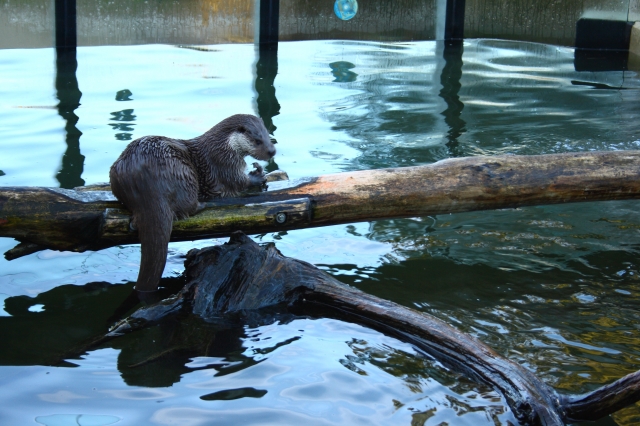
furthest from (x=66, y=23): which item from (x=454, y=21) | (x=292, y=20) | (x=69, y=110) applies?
(x=454, y=21)

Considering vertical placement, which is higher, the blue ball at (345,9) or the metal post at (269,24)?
the blue ball at (345,9)

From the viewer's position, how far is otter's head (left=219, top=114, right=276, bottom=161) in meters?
3.70

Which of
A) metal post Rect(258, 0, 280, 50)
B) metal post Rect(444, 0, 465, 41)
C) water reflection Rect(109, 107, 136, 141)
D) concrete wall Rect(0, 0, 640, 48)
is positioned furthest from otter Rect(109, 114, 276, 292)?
metal post Rect(444, 0, 465, 41)

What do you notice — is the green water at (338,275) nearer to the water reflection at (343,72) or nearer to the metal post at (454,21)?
the water reflection at (343,72)

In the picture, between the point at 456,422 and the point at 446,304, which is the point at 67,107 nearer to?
the point at 446,304

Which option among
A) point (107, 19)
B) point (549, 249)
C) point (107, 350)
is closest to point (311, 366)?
point (107, 350)

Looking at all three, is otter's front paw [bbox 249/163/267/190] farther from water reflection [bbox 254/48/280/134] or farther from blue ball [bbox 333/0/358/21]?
blue ball [bbox 333/0/358/21]

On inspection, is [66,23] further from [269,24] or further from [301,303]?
[301,303]

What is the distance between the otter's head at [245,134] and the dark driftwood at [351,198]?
0.30 metres

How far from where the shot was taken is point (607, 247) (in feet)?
13.6

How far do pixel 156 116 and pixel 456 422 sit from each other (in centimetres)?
495

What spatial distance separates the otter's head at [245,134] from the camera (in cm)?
370

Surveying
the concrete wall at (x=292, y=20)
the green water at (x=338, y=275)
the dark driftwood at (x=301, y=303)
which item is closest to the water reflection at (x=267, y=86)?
the green water at (x=338, y=275)

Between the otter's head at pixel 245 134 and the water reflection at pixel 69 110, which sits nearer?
the otter's head at pixel 245 134
